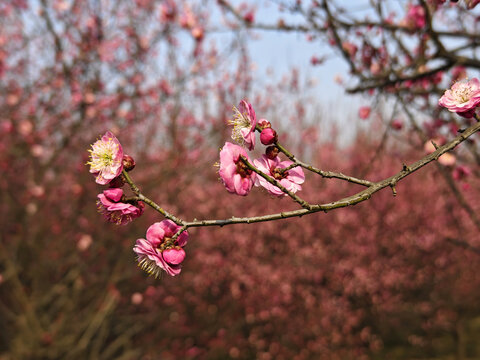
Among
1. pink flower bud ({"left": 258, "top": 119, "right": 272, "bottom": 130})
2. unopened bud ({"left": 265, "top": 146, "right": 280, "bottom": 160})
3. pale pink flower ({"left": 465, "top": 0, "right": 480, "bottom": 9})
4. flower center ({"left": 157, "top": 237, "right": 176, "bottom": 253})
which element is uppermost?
pale pink flower ({"left": 465, "top": 0, "right": 480, "bottom": 9})

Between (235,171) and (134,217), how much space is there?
0.34 metres

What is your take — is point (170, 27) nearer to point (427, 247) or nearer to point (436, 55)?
point (436, 55)

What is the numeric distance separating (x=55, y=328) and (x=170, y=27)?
14.4 ft

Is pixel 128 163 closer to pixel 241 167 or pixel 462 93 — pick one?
pixel 241 167

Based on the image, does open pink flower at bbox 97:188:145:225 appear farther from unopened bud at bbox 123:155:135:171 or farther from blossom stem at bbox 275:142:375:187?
blossom stem at bbox 275:142:375:187

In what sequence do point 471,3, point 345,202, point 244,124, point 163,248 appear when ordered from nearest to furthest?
point 345,202 < point 163,248 < point 244,124 < point 471,3

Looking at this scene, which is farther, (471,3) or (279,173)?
(471,3)

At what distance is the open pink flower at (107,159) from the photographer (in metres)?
1.16

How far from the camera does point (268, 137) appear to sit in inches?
44.6

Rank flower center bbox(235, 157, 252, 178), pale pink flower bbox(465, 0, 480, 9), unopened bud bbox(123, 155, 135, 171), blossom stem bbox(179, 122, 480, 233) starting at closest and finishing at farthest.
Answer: blossom stem bbox(179, 122, 480, 233) → flower center bbox(235, 157, 252, 178) → unopened bud bbox(123, 155, 135, 171) → pale pink flower bbox(465, 0, 480, 9)

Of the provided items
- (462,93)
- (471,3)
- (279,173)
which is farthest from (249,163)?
(471,3)

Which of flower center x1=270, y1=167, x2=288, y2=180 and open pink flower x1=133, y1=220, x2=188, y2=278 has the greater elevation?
flower center x1=270, y1=167, x2=288, y2=180

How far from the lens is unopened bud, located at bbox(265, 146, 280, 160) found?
117 cm

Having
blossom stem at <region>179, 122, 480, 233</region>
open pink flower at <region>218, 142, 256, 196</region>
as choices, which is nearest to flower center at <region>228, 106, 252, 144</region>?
open pink flower at <region>218, 142, 256, 196</region>
